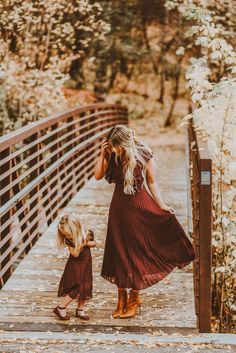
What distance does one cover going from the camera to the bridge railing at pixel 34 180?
7.54 m

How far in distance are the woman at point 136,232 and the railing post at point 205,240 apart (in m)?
0.46

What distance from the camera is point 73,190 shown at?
1224 centimetres

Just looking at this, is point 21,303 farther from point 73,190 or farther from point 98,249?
point 73,190

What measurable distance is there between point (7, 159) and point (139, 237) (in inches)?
68.1

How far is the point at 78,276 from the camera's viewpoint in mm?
6410

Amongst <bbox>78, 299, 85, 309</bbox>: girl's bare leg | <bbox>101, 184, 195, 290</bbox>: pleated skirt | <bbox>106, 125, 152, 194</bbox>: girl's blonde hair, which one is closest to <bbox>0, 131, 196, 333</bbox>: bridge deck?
<bbox>78, 299, 85, 309</bbox>: girl's bare leg

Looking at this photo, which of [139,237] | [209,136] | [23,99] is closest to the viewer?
[139,237]

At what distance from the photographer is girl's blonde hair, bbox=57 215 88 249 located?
6.26 meters

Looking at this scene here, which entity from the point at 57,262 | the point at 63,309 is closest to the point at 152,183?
the point at 63,309

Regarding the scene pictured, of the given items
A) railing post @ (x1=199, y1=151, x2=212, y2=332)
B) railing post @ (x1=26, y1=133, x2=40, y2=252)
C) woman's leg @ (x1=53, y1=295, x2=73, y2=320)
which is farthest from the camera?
railing post @ (x1=26, y1=133, x2=40, y2=252)

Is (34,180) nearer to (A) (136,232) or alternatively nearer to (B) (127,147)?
(A) (136,232)

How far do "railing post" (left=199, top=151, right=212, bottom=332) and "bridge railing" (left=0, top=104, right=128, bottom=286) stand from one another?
211 cm

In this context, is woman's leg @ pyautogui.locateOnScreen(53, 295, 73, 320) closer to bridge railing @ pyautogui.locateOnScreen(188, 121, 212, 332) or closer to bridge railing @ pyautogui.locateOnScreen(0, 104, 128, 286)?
bridge railing @ pyautogui.locateOnScreen(0, 104, 128, 286)

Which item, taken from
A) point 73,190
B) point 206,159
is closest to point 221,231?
point 206,159
